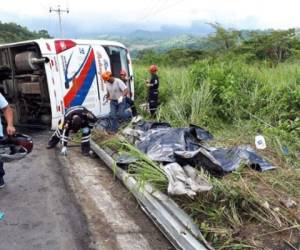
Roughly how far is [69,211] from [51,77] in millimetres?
4283

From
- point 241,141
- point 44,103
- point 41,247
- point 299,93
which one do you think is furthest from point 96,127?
point 41,247

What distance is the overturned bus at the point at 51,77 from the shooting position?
862cm

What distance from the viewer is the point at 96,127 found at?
8.98 metres

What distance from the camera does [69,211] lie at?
16.0 ft

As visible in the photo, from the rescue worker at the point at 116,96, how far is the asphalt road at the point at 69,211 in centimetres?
272

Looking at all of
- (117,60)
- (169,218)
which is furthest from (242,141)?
(117,60)

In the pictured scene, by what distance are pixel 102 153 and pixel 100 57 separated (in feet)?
10.6

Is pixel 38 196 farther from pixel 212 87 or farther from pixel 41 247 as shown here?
pixel 212 87

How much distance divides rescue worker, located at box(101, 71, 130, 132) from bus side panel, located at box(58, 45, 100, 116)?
0.34 meters

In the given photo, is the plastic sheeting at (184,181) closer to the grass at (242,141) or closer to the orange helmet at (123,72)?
the grass at (242,141)

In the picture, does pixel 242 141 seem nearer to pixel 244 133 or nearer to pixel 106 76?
pixel 244 133

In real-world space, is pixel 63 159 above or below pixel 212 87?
below

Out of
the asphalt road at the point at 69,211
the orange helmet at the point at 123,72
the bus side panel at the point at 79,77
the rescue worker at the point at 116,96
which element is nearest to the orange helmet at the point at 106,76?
the rescue worker at the point at 116,96

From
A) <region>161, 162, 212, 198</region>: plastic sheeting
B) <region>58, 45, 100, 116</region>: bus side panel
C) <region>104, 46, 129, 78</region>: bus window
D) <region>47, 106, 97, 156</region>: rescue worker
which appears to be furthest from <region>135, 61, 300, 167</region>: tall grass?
<region>161, 162, 212, 198</region>: plastic sheeting
